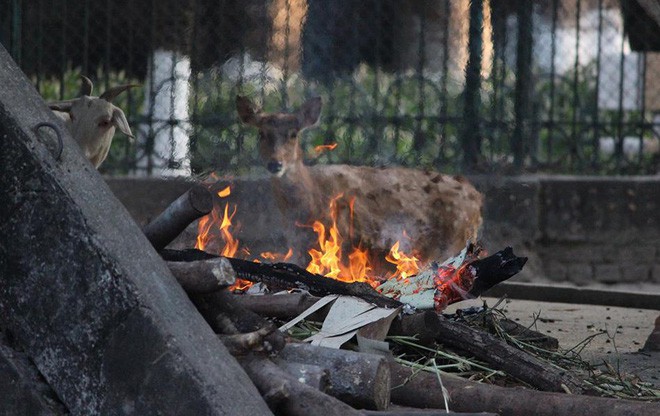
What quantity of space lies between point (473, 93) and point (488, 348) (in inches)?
274

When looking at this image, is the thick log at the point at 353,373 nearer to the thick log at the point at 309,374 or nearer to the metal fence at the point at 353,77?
the thick log at the point at 309,374

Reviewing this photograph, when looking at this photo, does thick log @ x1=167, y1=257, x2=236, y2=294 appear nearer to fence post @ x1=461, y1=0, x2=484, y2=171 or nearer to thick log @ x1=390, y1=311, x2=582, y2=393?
thick log @ x1=390, y1=311, x2=582, y2=393

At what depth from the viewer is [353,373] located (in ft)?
15.0

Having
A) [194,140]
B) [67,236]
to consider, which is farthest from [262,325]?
[194,140]

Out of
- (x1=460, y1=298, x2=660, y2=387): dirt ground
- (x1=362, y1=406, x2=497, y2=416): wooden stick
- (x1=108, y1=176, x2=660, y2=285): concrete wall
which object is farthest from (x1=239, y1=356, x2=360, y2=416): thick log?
(x1=108, y1=176, x2=660, y2=285): concrete wall

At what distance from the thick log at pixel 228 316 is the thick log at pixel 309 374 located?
10 cm

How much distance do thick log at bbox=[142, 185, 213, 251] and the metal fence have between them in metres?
6.72

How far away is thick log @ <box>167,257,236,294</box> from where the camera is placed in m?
4.46

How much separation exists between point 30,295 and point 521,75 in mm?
8590

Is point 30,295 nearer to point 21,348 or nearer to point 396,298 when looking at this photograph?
point 21,348

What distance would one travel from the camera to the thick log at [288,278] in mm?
5621

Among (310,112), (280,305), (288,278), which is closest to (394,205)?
(310,112)

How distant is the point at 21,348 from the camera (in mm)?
4371

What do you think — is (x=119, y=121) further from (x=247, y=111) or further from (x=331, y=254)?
(x=247, y=111)
